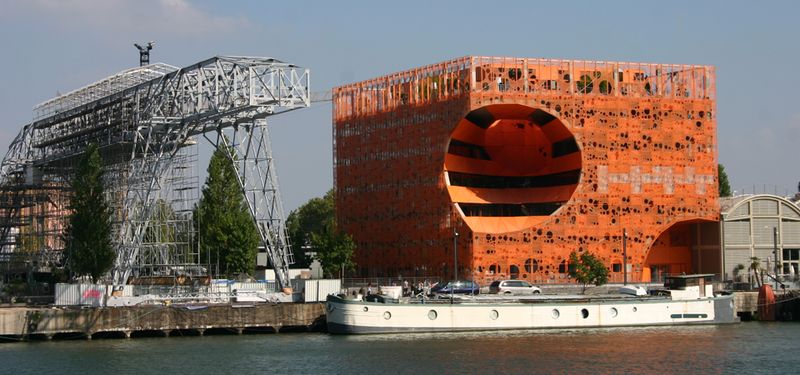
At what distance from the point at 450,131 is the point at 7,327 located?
1817 inches

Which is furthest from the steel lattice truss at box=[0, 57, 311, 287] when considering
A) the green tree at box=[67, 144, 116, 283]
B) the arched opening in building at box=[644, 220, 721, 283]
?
the arched opening in building at box=[644, 220, 721, 283]

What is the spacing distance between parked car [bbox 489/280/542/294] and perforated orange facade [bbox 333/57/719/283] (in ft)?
36.4

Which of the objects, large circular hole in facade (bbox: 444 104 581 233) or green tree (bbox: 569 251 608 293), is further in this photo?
large circular hole in facade (bbox: 444 104 581 233)

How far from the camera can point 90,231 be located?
99.4 metres

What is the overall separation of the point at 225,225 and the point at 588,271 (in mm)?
34201

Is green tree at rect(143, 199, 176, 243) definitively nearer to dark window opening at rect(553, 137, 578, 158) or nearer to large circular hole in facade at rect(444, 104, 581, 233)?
large circular hole in facade at rect(444, 104, 581, 233)

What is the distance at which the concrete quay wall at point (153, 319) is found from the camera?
8575cm

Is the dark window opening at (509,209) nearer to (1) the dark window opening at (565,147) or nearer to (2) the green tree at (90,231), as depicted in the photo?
(1) the dark window opening at (565,147)

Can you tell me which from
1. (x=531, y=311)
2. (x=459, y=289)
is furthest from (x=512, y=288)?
(x=531, y=311)

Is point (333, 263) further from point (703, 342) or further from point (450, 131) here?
point (703, 342)

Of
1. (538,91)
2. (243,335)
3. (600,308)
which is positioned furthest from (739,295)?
(243,335)

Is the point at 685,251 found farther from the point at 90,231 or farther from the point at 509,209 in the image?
the point at 90,231

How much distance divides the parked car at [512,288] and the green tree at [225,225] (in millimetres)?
26769

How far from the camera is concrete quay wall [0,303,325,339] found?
85.8 metres
